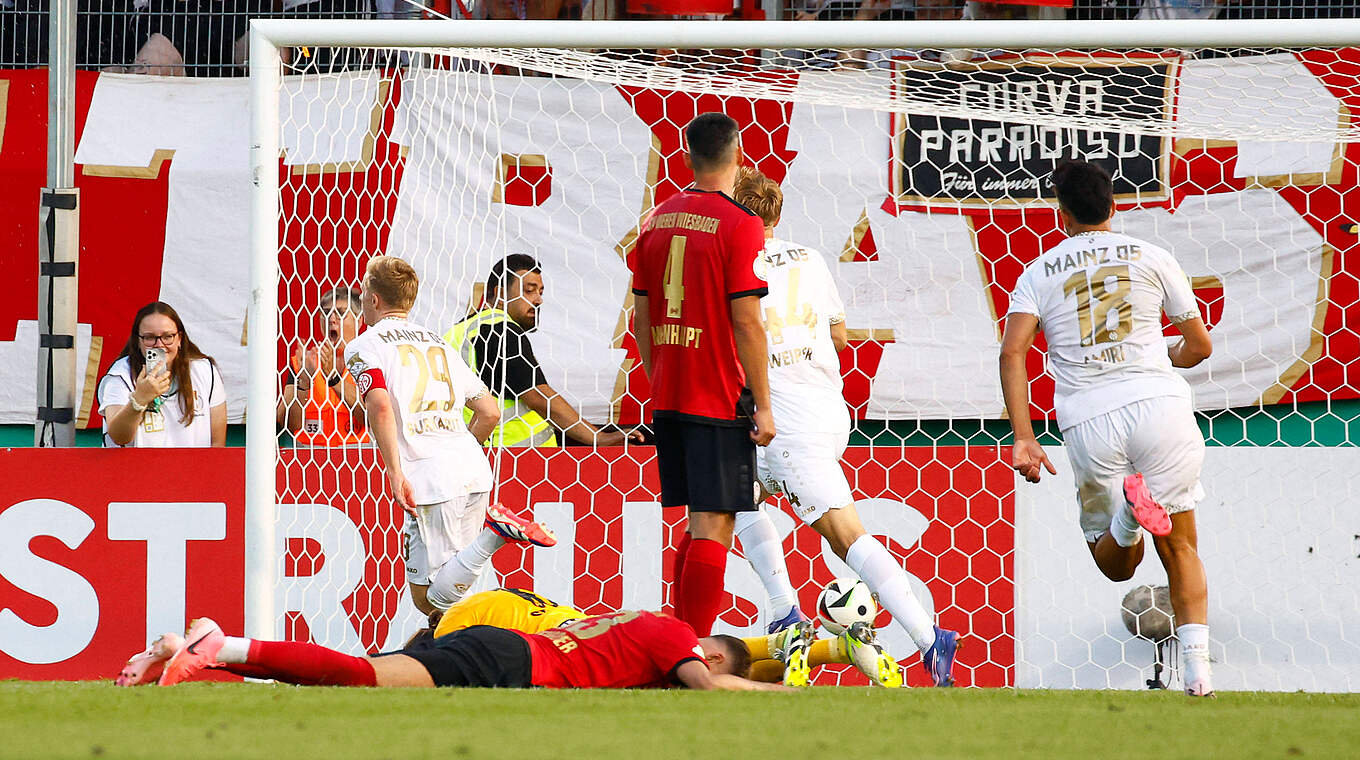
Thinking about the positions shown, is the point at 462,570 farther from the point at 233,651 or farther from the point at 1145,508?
the point at 1145,508

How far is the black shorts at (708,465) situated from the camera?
400 cm

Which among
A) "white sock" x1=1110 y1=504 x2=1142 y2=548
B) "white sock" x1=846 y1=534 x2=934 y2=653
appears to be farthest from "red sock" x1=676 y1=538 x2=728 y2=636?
"white sock" x1=1110 y1=504 x2=1142 y2=548

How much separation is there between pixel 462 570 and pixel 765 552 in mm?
967

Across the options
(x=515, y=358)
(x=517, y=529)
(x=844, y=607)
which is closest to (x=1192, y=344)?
(x=844, y=607)

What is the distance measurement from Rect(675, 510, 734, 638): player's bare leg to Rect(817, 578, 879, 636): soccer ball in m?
0.29

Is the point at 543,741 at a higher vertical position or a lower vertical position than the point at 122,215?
lower

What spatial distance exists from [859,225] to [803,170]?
0.34m

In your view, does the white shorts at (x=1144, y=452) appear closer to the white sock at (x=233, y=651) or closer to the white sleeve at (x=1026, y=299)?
the white sleeve at (x=1026, y=299)

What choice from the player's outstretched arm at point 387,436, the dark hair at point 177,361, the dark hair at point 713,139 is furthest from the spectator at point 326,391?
the dark hair at point 713,139

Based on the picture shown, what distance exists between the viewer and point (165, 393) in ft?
18.3

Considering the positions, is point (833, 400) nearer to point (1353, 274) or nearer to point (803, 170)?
point (803, 170)

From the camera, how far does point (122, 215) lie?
6.84m

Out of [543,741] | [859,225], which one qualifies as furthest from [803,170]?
[543,741]

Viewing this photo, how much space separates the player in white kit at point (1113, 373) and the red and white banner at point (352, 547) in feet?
4.34
